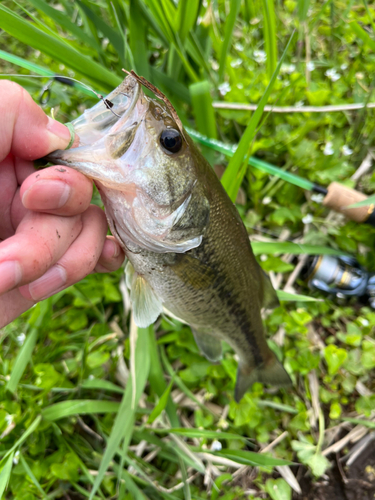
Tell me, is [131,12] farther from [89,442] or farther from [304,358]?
[89,442]

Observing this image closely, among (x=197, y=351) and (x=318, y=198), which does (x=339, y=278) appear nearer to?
(x=318, y=198)

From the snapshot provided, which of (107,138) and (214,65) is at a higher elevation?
(214,65)

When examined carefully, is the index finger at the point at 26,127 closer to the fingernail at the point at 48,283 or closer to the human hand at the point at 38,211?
the human hand at the point at 38,211

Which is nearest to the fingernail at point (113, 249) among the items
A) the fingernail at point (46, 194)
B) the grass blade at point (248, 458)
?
the fingernail at point (46, 194)

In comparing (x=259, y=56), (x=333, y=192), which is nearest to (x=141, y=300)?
(x=333, y=192)

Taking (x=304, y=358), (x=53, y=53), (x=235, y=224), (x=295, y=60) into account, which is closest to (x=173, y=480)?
(x=304, y=358)

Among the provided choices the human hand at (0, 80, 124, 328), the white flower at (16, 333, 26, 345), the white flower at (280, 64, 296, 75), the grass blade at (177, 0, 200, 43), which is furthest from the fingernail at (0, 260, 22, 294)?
the white flower at (280, 64, 296, 75)
